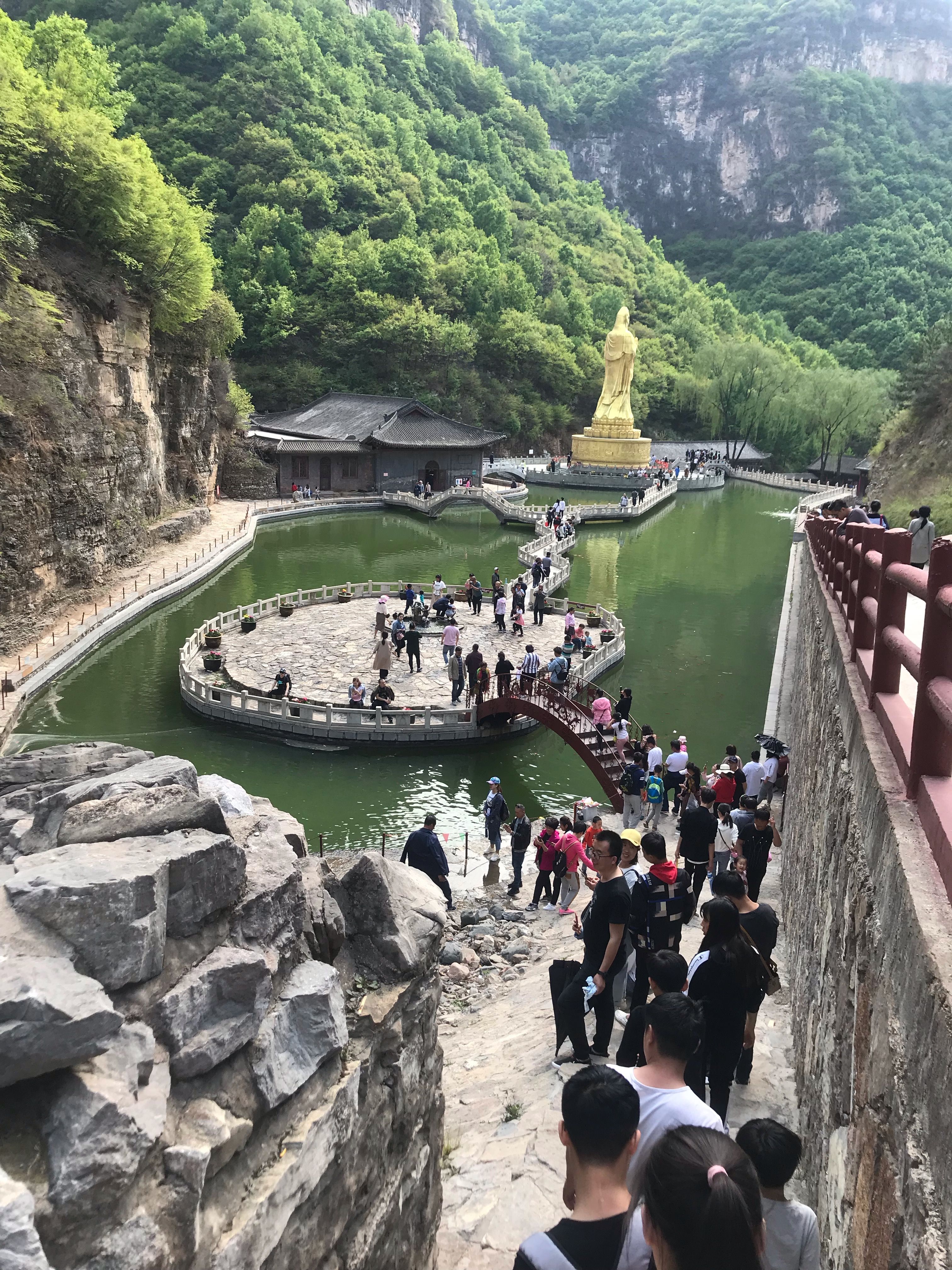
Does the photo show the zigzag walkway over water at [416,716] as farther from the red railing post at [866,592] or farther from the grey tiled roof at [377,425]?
the grey tiled roof at [377,425]

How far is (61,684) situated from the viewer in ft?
70.7

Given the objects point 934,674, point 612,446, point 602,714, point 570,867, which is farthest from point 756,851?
point 612,446

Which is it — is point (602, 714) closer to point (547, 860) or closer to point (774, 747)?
point (774, 747)

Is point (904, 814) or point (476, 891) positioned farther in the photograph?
point (476, 891)

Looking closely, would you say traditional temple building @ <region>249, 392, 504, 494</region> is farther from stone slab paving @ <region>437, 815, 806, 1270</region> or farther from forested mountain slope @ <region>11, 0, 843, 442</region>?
stone slab paving @ <region>437, 815, 806, 1270</region>

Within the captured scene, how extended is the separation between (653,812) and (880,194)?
141 metres

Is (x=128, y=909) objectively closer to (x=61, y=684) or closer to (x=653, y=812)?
(x=653, y=812)

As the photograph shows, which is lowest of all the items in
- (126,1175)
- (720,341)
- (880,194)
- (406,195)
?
(126,1175)

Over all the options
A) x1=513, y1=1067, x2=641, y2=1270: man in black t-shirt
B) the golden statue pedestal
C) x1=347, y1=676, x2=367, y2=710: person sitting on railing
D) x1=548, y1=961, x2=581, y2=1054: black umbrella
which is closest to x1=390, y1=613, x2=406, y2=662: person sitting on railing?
x1=347, y1=676, x2=367, y2=710: person sitting on railing

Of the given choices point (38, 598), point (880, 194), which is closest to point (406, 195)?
point (38, 598)

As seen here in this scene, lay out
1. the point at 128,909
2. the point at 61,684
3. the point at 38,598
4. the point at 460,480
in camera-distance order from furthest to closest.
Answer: the point at 460,480
the point at 38,598
the point at 61,684
the point at 128,909

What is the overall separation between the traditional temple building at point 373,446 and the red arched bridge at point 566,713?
3459 centimetres

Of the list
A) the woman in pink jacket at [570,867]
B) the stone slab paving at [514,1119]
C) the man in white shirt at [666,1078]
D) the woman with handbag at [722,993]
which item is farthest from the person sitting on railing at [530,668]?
the man in white shirt at [666,1078]

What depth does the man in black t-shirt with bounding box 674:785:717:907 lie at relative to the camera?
8.58 meters
